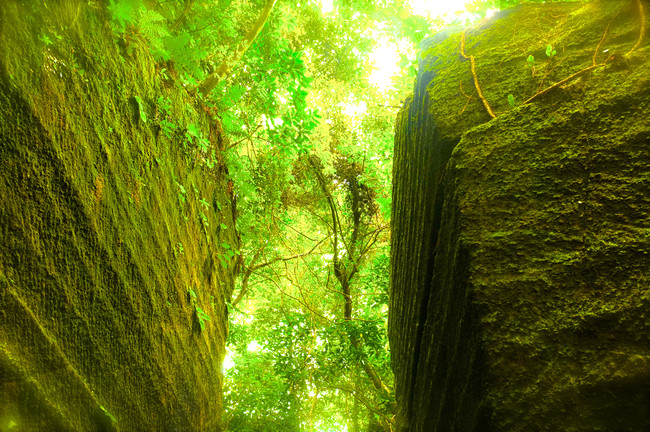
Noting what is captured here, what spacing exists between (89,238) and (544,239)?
8.15 ft

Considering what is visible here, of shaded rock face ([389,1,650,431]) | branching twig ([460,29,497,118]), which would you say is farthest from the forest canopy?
shaded rock face ([389,1,650,431])

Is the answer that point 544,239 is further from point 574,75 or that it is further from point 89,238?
point 89,238

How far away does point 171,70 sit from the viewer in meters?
3.60

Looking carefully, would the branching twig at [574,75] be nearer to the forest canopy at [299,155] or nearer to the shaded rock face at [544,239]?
the shaded rock face at [544,239]

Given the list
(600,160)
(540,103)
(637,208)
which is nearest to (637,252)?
(637,208)

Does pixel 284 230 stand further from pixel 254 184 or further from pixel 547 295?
pixel 547 295

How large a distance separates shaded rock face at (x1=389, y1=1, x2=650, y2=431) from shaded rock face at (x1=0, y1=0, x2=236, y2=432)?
2.02 meters

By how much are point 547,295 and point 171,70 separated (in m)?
4.00

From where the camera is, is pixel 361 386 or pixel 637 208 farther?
pixel 361 386

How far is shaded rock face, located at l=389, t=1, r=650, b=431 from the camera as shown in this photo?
1.04m

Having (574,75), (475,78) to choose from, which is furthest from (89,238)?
(574,75)

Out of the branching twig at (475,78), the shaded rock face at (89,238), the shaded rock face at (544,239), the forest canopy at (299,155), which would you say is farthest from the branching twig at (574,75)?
the shaded rock face at (89,238)

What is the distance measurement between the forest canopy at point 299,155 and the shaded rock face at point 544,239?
1.01m

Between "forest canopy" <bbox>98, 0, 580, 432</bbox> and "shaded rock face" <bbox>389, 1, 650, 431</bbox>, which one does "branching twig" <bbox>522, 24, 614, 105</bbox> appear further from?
"forest canopy" <bbox>98, 0, 580, 432</bbox>
